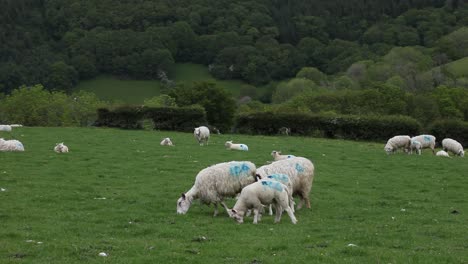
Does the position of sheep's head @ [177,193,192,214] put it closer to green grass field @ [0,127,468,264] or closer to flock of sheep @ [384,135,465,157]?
green grass field @ [0,127,468,264]

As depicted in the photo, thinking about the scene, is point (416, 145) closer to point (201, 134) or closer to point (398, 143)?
point (398, 143)

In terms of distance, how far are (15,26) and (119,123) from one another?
13216 centimetres

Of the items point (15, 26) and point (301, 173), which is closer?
point (301, 173)

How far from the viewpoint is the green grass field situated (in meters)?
13.2

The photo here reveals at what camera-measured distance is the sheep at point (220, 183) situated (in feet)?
62.3

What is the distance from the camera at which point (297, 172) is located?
19938 millimetres

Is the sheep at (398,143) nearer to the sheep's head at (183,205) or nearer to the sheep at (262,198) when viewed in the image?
the sheep's head at (183,205)

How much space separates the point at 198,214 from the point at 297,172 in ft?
11.2

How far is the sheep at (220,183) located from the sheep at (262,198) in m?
1.66

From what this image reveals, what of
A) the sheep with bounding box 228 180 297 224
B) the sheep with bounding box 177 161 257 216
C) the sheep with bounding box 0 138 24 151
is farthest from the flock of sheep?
the sheep with bounding box 228 180 297 224

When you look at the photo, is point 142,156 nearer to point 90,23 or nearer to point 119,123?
point 119,123

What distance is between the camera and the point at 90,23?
19025 centimetres

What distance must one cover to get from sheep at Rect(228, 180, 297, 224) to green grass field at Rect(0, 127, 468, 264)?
0.31 m

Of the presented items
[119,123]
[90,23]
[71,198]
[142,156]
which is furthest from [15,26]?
[71,198]
